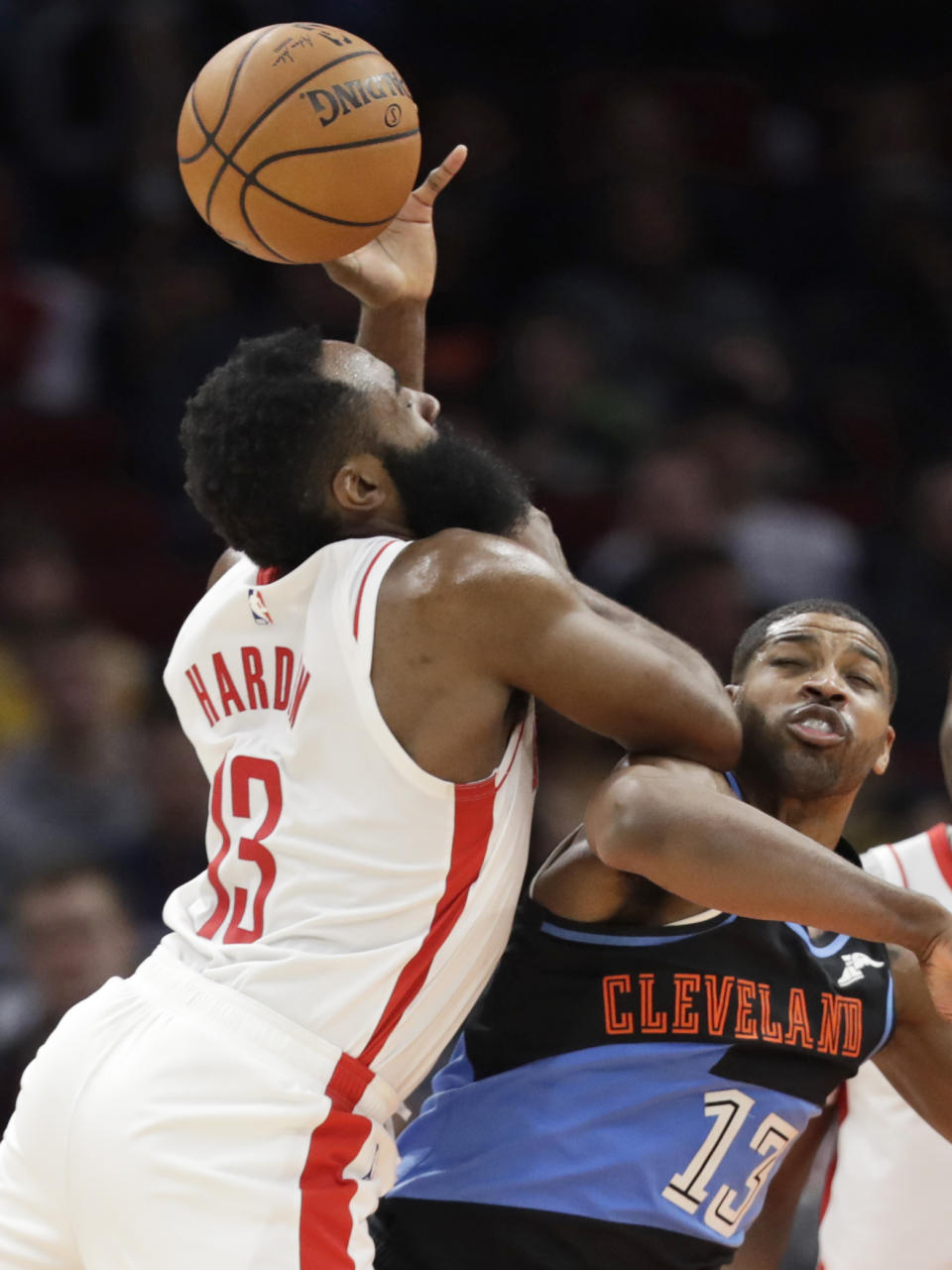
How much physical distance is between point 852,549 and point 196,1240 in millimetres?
5185

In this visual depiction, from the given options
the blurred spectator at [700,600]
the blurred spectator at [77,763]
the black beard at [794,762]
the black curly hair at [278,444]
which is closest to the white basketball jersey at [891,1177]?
the black beard at [794,762]

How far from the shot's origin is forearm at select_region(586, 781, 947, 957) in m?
2.74

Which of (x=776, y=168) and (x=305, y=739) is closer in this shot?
(x=305, y=739)

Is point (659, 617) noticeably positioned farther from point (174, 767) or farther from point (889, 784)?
point (174, 767)

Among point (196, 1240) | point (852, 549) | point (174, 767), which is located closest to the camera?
point (196, 1240)

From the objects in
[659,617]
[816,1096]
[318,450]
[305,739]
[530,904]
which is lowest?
[659,617]

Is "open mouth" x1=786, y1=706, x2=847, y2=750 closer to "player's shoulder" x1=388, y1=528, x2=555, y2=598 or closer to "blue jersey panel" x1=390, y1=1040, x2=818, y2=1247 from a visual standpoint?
"blue jersey panel" x1=390, y1=1040, x2=818, y2=1247

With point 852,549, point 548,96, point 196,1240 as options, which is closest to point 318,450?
point 196,1240

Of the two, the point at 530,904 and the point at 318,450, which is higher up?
the point at 318,450

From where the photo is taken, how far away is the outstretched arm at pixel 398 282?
12.0 feet

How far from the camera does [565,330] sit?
781cm

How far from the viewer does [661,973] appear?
3.13 metres

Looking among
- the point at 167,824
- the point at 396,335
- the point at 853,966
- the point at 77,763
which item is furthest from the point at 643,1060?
the point at 77,763

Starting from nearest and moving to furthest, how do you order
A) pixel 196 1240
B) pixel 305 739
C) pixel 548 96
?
1. pixel 196 1240
2. pixel 305 739
3. pixel 548 96
